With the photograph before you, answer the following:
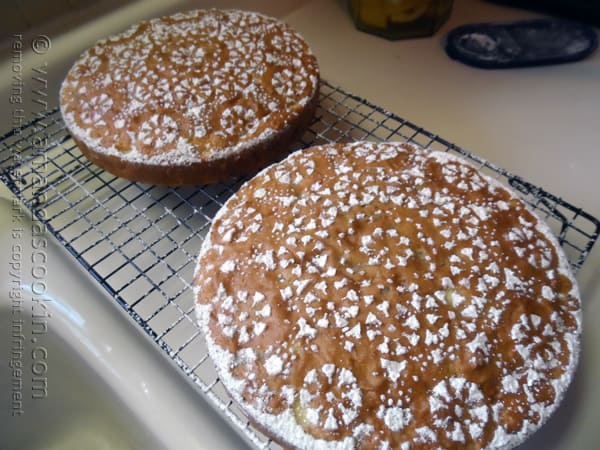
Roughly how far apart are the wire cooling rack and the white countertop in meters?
0.08

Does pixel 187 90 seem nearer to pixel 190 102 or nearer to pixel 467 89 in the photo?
pixel 190 102

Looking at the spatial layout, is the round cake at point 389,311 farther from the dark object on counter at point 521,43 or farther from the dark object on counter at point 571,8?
the dark object on counter at point 571,8

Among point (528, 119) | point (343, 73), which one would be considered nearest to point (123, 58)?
point (343, 73)

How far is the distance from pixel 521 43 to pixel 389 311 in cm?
100

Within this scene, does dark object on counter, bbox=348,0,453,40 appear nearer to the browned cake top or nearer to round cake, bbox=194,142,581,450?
the browned cake top

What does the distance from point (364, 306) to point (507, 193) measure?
34cm

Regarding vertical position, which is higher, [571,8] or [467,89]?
[571,8]

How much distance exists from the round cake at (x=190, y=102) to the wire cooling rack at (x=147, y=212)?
0.28ft

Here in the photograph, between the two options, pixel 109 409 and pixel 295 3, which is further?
Result: pixel 295 3

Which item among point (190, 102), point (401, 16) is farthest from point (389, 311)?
point (401, 16)

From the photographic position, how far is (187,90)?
3.12 feet

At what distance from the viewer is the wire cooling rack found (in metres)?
0.86

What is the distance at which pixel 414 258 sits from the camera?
0.71m

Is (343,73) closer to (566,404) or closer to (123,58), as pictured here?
(123,58)
